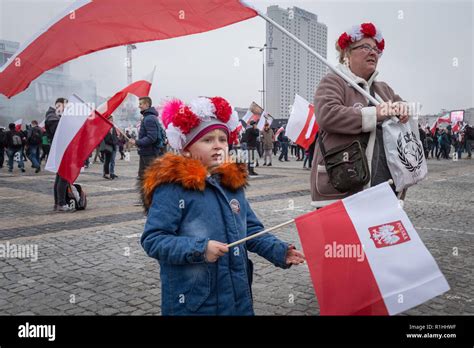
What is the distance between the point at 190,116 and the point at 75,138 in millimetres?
3754

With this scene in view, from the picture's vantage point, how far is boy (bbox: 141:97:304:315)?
2.01 meters

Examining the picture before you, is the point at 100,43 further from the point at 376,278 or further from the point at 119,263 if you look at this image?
the point at 119,263

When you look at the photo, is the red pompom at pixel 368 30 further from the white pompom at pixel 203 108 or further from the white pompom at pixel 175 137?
the white pompom at pixel 175 137

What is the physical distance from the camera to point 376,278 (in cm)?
194

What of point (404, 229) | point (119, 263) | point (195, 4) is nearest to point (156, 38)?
point (195, 4)

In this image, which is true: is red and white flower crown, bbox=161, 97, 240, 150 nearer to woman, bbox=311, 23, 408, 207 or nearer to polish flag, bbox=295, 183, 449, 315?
polish flag, bbox=295, 183, 449, 315

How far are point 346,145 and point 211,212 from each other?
3.65 feet

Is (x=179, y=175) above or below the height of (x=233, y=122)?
below

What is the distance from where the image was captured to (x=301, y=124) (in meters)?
10.2

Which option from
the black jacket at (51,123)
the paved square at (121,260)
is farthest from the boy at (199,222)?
the black jacket at (51,123)

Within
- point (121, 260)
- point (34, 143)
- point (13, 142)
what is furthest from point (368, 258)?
point (13, 142)

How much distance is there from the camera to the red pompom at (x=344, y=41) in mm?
2938

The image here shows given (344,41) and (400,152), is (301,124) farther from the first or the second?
(400,152)

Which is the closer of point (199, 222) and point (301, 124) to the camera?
point (199, 222)
